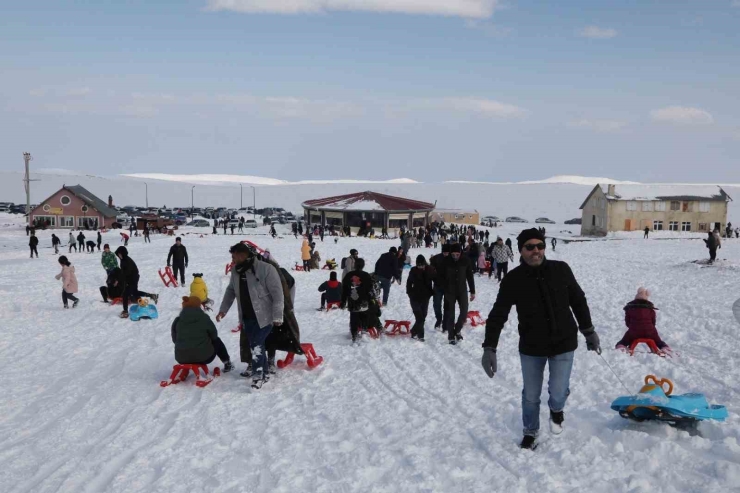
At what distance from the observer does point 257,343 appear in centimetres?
712

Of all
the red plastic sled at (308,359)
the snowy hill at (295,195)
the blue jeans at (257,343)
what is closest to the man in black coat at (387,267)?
the red plastic sled at (308,359)

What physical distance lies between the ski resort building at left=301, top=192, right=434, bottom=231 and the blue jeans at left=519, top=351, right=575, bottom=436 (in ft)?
178

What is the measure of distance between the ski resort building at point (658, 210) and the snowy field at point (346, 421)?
5061 cm

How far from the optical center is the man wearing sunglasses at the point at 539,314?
4633 mm

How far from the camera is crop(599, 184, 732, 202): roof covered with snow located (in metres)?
60.4

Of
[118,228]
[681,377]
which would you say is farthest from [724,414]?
[118,228]

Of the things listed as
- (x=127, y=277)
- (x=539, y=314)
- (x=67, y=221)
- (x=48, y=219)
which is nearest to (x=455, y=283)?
(x=539, y=314)

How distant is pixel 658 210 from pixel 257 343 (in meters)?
62.0

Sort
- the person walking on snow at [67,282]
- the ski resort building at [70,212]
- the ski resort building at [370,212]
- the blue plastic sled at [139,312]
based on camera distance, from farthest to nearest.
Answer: the ski resort building at [370,212] → the ski resort building at [70,212] → the person walking on snow at [67,282] → the blue plastic sled at [139,312]

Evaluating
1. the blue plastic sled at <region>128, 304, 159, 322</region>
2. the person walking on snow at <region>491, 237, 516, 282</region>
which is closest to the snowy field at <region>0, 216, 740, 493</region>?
the blue plastic sled at <region>128, 304, 159, 322</region>

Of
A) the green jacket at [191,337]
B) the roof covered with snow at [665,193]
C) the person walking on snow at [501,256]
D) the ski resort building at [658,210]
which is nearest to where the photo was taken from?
the green jacket at [191,337]

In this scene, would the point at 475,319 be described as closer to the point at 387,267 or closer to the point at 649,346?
the point at 387,267

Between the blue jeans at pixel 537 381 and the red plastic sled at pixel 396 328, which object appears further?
the red plastic sled at pixel 396 328

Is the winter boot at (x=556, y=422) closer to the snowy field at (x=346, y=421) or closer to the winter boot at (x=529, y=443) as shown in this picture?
the snowy field at (x=346, y=421)
